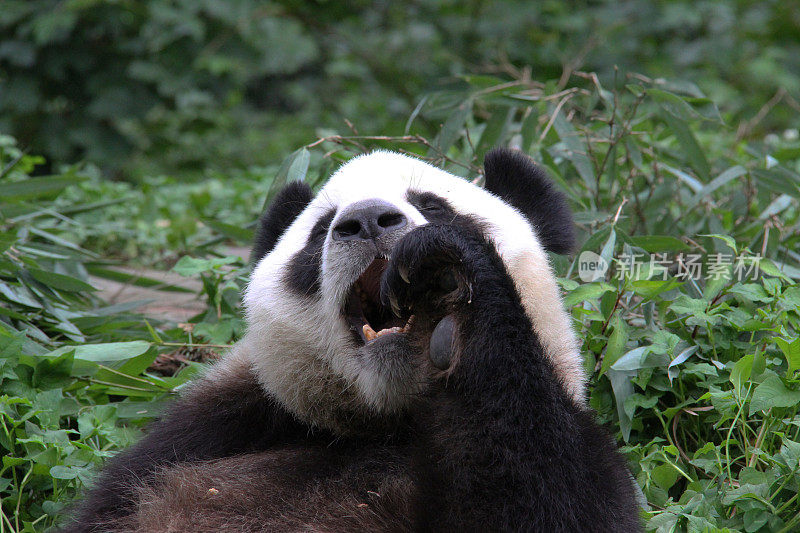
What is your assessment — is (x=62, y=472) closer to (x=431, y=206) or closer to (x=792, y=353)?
(x=431, y=206)

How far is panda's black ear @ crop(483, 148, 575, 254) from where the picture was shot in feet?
10.2

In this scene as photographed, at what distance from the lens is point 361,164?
310 centimetres

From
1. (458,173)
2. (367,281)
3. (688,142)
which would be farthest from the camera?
(688,142)

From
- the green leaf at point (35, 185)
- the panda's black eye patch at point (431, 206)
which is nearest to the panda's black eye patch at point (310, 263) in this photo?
the panda's black eye patch at point (431, 206)

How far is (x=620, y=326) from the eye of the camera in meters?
3.12

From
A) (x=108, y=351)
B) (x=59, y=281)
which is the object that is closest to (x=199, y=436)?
(x=108, y=351)

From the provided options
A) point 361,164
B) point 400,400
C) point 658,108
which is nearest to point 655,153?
point 658,108

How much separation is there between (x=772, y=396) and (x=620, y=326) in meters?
0.63

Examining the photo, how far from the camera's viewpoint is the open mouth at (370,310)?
254 cm

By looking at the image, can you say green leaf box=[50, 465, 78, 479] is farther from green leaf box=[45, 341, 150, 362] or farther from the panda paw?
the panda paw

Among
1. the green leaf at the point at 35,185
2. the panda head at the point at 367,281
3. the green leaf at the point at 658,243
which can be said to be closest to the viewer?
the panda head at the point at 367,281

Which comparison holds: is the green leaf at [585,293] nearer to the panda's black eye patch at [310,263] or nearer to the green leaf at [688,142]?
the panda's black eye patch at [310,263]

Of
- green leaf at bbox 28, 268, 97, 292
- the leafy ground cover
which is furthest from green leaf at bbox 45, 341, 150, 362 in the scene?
green leaf at bbox 28, 268, 97, 292

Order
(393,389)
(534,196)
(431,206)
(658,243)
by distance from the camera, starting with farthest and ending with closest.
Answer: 1. (658,243)
2. (534,196)
3. (431,206)
4. (393,389)
